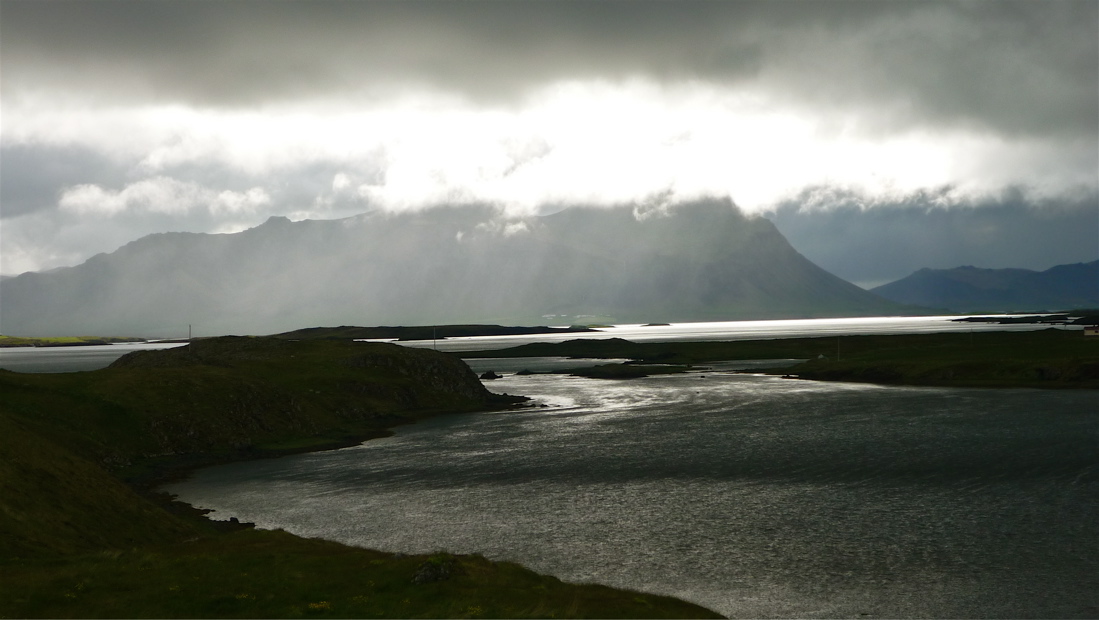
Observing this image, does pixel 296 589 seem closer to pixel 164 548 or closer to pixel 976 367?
pixel 164 548

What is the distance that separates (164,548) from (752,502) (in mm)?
37320

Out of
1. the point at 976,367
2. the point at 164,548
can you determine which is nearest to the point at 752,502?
the point at 164,548

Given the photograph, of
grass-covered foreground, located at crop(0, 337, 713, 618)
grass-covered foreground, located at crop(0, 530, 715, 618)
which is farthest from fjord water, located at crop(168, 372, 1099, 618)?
grass-covered foreground, located at crop(0, 530, 715, 618)

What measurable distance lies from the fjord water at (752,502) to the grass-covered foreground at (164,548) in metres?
6.28

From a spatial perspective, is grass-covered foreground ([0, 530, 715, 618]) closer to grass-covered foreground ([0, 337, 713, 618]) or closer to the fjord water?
grass-covered foreground ([0, 337, 713, 618])

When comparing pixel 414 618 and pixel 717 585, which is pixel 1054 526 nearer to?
pixel 717 585

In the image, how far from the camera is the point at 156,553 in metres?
36.9

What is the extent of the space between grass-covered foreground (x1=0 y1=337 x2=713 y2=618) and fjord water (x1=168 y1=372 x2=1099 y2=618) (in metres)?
6.28

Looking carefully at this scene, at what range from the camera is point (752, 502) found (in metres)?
54.7

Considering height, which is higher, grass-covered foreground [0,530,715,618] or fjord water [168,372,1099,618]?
grass-covered foreground [0,530,715,618]

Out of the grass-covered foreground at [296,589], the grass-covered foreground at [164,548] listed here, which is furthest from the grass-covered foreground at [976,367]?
the grass-covered foreground at [296,589]

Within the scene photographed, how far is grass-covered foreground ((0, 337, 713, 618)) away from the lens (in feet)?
95.6

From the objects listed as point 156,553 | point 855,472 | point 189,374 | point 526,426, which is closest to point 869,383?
point 526,426

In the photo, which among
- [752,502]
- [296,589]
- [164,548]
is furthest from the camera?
[752,502]
